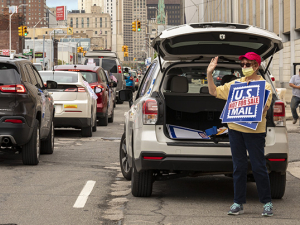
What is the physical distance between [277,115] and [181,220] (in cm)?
178

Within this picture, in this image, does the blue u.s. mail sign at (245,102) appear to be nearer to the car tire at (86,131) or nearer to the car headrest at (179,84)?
the car headrest at (179,84)

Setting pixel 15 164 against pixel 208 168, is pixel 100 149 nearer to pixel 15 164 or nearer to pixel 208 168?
pixel 15 164

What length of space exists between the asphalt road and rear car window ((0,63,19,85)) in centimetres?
140

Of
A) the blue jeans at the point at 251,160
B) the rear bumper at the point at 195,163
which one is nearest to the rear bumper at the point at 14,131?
the rear bumper at the point at 195,163

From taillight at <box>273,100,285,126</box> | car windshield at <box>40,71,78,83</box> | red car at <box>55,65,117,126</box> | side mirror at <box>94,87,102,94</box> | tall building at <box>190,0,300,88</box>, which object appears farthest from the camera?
tall building at <box>190,0,300,88</box>

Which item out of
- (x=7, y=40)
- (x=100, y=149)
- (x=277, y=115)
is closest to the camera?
(x=277, y=115)

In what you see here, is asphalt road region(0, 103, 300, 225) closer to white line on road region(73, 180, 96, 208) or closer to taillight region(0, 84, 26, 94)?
white line on road region(73, 180, 96, 208)

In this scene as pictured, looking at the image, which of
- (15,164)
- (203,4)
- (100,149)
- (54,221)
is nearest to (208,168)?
(54,221)

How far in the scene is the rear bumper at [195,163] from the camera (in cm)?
661

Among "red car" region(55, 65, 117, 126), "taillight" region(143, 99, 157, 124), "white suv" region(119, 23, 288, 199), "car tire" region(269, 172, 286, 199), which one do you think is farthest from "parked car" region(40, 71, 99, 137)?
"car tire" region(269, 172, 286, 199)

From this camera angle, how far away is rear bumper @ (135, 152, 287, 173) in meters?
6.61

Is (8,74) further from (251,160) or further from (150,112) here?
(251,160)

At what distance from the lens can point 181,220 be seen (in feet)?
19.6

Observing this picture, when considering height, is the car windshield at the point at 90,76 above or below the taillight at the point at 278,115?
above
